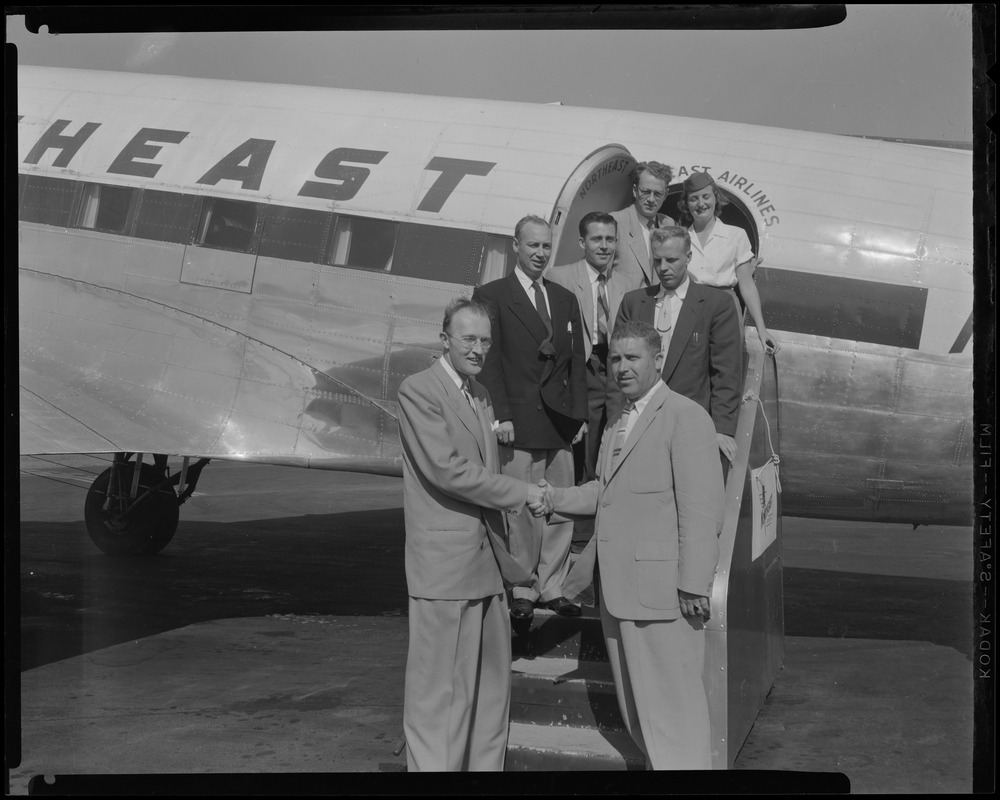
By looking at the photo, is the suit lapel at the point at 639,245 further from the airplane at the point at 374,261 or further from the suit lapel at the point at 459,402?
the suit lapel at the point at 459,402

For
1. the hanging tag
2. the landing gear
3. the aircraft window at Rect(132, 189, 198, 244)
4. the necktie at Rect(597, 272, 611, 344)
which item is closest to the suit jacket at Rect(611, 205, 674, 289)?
the necktie at Rect(597, 272, 611, 344)

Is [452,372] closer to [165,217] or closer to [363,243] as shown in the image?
[363,243]

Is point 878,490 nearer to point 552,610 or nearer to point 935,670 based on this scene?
point 935,670

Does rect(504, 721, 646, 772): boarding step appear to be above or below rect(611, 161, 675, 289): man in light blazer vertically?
below

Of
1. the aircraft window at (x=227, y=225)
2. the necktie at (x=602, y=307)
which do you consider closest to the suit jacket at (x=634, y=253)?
the necktie at (x=602, y=307)

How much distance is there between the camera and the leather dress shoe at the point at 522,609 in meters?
5.15

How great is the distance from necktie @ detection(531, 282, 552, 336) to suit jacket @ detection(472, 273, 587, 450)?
0.02 meters

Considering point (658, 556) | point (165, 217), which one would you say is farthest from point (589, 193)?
point (165, 217)

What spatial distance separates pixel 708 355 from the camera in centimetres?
530

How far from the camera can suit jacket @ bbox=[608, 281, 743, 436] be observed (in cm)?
527

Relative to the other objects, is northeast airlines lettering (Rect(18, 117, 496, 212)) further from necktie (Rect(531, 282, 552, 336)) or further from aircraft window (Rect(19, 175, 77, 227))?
necktie (Rect(531, 282, 552, 336))

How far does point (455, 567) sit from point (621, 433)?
3.04 feet

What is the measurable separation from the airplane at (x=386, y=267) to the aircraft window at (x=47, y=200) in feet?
0.08

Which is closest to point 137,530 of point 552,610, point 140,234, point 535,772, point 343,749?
point 140,234
